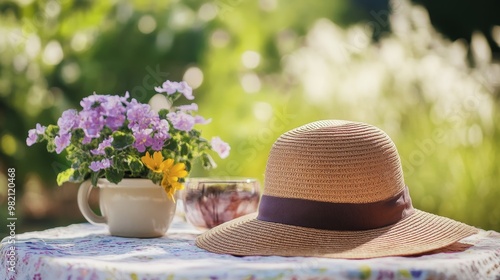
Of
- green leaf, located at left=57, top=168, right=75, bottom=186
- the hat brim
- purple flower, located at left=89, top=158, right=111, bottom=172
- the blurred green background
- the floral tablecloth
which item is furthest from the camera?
the blurred green background

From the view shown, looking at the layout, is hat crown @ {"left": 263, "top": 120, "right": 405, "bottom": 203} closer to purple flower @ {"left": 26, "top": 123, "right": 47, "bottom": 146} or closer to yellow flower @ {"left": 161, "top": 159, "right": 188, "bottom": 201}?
yellow flower @ {"left": 161, "top": 159, "right": 188, "bottom": 201}

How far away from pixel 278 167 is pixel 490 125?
6.47 ft

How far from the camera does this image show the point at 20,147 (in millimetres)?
4172

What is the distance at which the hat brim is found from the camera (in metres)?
1.27

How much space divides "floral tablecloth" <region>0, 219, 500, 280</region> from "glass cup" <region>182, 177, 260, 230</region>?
16 centimetres

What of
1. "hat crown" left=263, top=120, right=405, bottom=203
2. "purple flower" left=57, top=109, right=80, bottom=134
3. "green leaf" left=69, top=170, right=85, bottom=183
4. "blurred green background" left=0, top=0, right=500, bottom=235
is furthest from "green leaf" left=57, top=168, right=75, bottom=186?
"blurred green background" left=0, top=0, right=500, bottom=235

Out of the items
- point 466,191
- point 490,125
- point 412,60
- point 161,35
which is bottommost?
point 466,191

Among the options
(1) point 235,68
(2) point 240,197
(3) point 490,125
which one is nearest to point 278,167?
(2) point 240,197

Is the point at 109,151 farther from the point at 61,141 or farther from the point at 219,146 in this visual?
the point at 219,146

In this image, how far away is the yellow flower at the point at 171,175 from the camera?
5.24 feet

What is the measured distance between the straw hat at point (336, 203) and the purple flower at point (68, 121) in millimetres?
404

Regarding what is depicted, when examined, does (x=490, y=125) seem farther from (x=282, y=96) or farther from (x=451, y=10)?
(x=451, y=10)

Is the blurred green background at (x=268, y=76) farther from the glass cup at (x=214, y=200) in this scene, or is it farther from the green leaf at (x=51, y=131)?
the green leaf at (x=51, y=131)

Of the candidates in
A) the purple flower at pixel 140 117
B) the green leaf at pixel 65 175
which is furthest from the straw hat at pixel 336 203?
→ the green leaf at pixel 65 175
